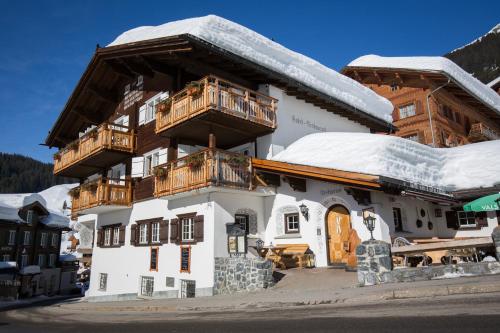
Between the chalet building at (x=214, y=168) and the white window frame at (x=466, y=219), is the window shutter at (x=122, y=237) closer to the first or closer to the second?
the chalet building at (x=214, y=168)

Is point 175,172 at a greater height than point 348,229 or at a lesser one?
greater

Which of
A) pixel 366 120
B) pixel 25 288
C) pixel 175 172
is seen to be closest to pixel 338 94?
pixel 366 120

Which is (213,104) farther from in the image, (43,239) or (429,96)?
(43,239)

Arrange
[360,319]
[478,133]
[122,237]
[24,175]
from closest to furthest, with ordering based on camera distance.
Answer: [360,319], [122,237], [478,133], [24,175]

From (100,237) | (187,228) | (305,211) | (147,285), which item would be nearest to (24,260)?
(100,237)

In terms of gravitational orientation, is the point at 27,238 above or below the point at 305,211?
above

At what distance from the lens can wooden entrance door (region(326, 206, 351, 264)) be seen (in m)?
15.4

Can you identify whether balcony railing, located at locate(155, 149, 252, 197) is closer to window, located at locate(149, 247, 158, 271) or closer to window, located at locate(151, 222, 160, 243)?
window, located at locate(151, 222, 160, 243)

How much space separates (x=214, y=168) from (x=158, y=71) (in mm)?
6999

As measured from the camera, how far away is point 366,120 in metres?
25.0

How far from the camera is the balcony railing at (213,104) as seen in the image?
50.0 feet

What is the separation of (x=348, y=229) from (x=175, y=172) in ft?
24.5

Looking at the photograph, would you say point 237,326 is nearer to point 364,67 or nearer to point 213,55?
point 213,55

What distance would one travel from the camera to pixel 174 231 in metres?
17.2
